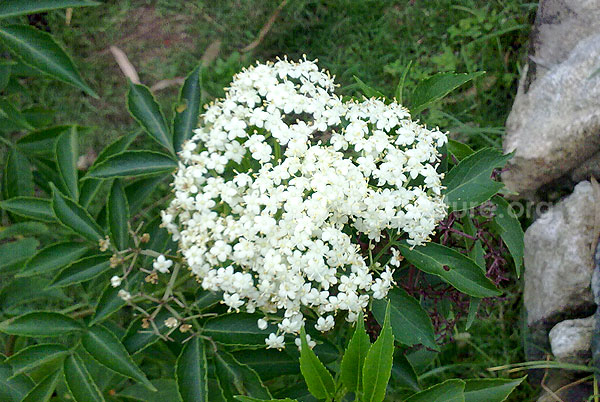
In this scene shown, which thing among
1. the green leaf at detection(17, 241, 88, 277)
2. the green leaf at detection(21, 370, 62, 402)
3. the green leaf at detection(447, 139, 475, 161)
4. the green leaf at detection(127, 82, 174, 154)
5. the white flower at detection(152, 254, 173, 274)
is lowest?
the green leaf at detection(21, 370, 62, 402)

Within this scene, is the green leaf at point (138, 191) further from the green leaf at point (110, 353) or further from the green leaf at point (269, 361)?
the green leaf at point (269, 361)

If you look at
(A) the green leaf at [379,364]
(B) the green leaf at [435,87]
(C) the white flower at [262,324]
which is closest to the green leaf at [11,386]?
(C) the white flower at [262,324]

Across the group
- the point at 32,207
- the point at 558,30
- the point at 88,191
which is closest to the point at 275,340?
the point at 88,191

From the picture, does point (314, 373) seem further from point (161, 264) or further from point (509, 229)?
point (509, 229)

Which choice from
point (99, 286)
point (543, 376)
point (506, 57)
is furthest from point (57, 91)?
point (543, 376)

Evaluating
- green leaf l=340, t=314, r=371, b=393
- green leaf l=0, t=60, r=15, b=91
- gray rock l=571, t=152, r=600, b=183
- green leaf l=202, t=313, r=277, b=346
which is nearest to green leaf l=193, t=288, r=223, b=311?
green leaf l=202, t=313, r=277, b=346

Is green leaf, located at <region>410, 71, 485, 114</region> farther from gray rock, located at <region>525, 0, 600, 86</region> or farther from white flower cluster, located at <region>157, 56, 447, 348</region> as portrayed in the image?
gray rock, located at <region>525, 0, 600, 86</region>

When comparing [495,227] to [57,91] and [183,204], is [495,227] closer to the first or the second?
[183,204]
